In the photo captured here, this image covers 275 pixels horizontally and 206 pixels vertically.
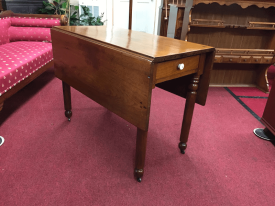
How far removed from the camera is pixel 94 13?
185 inches

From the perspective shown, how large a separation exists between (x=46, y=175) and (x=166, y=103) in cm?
145

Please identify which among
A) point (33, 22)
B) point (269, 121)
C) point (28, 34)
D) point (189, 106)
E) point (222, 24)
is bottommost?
point (269, 121)

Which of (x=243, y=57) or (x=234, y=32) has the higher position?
(x=234, y=32)

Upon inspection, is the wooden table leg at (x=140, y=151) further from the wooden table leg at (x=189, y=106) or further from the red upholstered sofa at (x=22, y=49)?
the red upholstered sofa at (x=22, y=49)

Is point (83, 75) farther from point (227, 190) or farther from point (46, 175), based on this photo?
point (227, 190)

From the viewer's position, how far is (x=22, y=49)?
7.93ft

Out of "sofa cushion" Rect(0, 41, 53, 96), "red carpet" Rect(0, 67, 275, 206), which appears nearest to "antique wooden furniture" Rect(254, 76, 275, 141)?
"red carpet" Rect(0, 67, 275, 206)

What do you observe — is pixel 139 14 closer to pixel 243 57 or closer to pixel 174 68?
pixel 243 57

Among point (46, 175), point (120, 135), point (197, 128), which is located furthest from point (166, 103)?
point (46, 175)

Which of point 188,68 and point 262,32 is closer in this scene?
point 188,68

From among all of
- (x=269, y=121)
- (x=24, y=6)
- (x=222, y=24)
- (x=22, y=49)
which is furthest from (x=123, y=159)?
(x=24, y=6)

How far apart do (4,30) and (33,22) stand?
374 mm

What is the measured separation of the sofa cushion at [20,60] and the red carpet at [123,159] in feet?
→ 1.25

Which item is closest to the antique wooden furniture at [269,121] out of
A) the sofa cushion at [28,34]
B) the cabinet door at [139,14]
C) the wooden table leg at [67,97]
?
the wooden table leg at [67,97]
